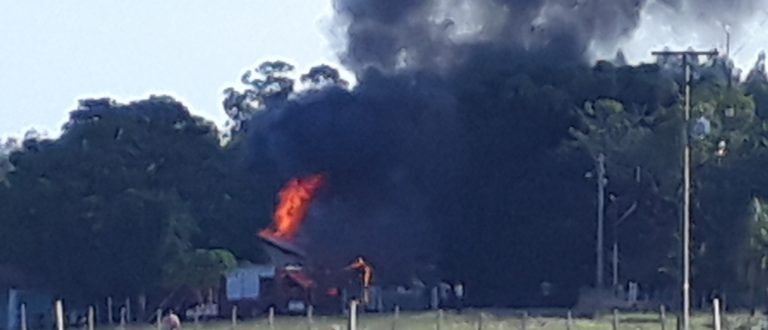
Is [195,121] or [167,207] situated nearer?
[167,207]

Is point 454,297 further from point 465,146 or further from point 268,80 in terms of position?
point 268,80

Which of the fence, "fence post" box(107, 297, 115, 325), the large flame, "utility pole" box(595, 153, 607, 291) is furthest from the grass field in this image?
the large flame

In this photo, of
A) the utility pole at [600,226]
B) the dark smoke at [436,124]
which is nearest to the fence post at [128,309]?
the dark smoke at [436,124]

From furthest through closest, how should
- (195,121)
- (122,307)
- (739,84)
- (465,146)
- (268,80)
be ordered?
(268,80) → (739,84) → (465,146) → (195,121) → (122,307)

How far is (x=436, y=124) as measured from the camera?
96.2 metres

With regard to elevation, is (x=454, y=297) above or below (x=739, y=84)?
below

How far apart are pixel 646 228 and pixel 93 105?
2232cm

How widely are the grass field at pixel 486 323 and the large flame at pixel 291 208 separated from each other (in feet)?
58.2

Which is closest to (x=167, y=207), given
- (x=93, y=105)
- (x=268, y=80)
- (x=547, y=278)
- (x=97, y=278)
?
(x=97, y=278)

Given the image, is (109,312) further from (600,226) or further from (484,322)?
(484,322)

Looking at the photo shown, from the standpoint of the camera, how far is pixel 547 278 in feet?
292

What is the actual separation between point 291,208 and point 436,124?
7762mm

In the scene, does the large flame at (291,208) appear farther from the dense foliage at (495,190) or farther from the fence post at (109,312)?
the fence post at (109,312)

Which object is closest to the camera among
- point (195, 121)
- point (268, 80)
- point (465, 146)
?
point (195, 121)
